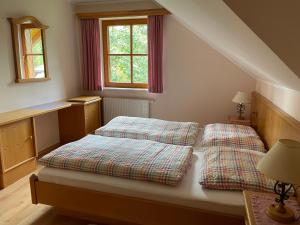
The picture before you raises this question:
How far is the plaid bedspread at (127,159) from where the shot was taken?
74.7 inches

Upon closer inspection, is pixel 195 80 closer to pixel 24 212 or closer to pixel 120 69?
pixel 120 69

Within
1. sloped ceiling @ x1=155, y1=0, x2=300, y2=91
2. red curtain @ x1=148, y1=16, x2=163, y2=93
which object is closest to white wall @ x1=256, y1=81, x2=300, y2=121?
sloped ceiling @ x1=155, y1=0, x2=300, y2=91

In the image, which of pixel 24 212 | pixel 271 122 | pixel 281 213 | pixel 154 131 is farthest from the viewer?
pixel 154 131

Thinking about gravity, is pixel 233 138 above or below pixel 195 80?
below

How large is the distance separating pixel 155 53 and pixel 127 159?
90.5 inches

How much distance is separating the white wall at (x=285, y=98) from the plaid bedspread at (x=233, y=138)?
0.41m

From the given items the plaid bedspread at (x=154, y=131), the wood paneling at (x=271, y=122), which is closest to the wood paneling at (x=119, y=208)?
the wood paneling at (x=271, y=122)

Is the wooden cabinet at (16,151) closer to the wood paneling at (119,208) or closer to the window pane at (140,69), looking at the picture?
the wood paneling at (119,208)

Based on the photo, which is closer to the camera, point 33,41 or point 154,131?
point 154,131

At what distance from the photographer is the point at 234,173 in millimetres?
1787

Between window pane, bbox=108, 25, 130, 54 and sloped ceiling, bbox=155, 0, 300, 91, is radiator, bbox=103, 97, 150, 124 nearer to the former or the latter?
window pane, bbox=108, 25, 130, 54

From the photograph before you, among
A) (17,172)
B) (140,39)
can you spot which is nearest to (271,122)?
(140,39)

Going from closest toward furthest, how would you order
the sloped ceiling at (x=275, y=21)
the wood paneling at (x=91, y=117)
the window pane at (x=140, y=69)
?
the sloped ceiling at (x=275, y=21) → the wood paneling at (x=91, y=117) → the window pane at (x=140, y=69)

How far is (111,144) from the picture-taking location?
246 cm
